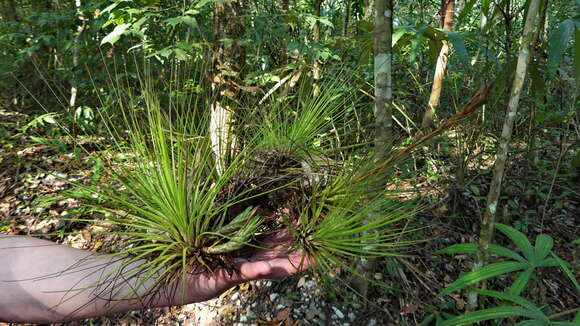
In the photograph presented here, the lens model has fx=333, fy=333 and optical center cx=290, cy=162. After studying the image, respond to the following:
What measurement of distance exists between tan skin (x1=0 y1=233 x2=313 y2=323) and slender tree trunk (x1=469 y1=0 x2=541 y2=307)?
1.37 ft

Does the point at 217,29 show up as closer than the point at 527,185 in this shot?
Yes

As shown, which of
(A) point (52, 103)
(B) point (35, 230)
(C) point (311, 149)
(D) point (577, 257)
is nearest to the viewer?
(C) point (311, 149)

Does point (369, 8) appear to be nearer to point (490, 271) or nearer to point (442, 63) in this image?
point (442, 63)

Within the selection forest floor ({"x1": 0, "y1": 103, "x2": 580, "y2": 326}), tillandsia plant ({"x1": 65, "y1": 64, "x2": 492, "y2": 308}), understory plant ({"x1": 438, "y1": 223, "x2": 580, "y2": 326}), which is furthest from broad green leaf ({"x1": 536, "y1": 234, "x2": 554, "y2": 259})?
forest floor ({"x1": 0, "y1": 103, "x2": 580, "y2": 326})

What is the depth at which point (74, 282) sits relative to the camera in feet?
2.29

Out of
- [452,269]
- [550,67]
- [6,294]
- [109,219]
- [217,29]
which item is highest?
[217,29]

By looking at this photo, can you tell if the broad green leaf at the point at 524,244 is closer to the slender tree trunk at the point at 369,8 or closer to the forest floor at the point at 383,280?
the forest floor at the point at 383,280

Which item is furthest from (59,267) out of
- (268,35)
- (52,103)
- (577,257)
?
(52,103)

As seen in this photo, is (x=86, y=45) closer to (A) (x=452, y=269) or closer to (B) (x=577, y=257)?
(A) (x=452, y=269)

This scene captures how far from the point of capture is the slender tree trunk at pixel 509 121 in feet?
2.02

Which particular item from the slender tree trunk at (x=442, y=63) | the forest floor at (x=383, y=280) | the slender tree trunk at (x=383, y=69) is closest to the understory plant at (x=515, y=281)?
the slender tree trunk at (x=383, y=69)

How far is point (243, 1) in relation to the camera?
1265mm

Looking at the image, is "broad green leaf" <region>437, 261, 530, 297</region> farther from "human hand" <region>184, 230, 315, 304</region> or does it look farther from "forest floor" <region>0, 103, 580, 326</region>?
"forest floor" <region>0, 103, 580, 326</region>

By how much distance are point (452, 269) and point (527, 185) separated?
62 centimetres
